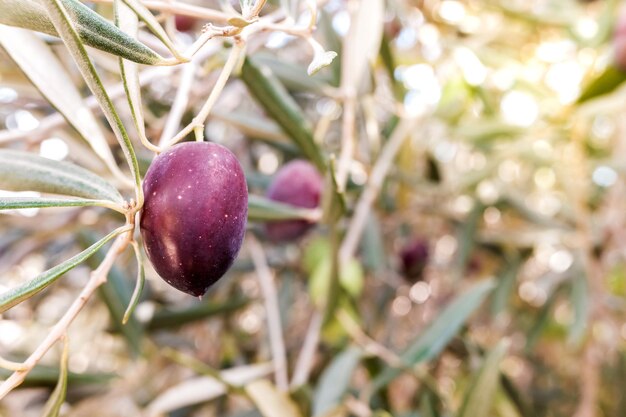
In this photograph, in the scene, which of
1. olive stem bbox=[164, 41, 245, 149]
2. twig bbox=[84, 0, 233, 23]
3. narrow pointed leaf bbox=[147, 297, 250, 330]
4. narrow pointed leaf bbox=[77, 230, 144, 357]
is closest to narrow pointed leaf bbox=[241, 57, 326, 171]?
twig bbox=[84, 0, 233, 23]

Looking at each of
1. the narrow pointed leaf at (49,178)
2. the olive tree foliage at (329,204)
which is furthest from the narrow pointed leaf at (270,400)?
the narrow pointed leaf at (49,178)

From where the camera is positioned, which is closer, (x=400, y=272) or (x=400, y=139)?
(x=400, y=139)

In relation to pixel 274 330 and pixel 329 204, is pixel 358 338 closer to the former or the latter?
pixel 274 330

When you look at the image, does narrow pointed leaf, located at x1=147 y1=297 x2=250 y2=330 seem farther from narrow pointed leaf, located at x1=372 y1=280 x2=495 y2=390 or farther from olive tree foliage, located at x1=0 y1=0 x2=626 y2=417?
narrow pointed leaf, located at x1=372 y1=280 x2=495 y2=390

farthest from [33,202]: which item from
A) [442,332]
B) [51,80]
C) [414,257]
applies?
[414,257]

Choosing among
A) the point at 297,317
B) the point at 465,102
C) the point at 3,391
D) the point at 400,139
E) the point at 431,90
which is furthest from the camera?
the point at 297,317

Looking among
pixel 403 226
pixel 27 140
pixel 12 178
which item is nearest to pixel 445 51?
pixel 403 226

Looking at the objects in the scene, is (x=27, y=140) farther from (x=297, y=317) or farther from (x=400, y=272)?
(x=297, y=317)
